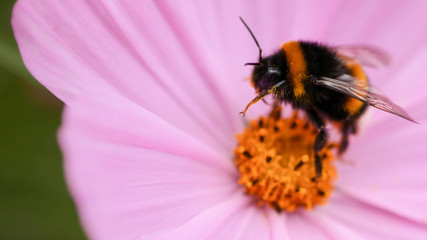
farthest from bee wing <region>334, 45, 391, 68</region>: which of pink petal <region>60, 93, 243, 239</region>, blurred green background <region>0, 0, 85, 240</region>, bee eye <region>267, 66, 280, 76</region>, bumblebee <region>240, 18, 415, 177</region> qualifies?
blurred green background <region>0, 0, 85, 240</region>

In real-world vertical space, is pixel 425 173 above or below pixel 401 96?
below

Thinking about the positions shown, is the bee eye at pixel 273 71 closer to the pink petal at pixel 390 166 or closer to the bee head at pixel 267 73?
the bee head at pixel 267 73

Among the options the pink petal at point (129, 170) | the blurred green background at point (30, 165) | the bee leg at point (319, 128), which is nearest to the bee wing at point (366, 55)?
the bee leg at point (319, 128)

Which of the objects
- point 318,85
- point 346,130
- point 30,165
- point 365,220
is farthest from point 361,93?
point 30,165

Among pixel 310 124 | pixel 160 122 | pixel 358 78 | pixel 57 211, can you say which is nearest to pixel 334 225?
pixel 310 124

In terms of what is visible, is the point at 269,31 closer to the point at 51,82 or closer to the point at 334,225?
the point at 334,225

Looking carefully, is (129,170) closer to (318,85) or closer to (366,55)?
(318,85)
